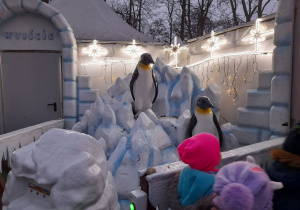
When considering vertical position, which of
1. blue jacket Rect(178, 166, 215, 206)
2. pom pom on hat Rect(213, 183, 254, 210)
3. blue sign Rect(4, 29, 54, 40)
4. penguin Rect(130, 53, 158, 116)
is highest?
blue sign Rect(4, 29, 54, 40)

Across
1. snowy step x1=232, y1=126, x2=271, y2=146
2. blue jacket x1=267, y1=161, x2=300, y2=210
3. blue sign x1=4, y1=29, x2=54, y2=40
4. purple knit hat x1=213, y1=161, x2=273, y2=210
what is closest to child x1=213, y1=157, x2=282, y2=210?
purple knit hat x1=213, y1=161, x2=273, y2=210

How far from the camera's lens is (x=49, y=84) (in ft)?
18.4

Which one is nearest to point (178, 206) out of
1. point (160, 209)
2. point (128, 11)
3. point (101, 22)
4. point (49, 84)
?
point (160, 209)

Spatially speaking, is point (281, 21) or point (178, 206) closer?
point (178, 206)

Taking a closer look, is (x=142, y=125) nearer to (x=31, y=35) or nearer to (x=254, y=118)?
(x=254, y=118)

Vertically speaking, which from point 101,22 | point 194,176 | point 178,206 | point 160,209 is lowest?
point 160,209

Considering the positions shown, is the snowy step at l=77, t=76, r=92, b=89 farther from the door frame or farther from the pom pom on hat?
the pom pom on hat

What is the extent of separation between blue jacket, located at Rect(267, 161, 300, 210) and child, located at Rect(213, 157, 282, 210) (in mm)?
149

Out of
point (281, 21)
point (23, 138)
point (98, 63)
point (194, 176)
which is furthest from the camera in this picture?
point (98, 63)

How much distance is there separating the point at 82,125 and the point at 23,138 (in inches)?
40.3

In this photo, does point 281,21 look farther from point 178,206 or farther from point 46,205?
point 46,205

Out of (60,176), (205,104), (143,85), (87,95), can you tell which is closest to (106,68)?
(87,95)

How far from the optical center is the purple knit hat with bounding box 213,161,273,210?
127cm

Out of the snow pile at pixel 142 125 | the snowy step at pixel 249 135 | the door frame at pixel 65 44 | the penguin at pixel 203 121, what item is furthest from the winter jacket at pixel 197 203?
the door frame at pixel 65 44
